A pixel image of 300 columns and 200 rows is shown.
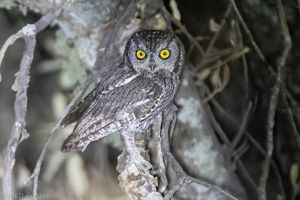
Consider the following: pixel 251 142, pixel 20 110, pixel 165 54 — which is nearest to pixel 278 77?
pixel 165 54

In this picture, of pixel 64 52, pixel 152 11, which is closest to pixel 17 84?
pixel 152 11

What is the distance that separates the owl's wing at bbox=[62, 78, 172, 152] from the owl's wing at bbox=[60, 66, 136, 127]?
2 cm

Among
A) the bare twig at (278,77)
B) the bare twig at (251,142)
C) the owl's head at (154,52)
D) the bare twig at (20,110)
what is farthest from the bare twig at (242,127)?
the bare twig at (20,110)

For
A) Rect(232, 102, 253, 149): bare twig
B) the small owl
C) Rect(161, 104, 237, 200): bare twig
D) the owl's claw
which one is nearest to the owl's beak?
the small owl

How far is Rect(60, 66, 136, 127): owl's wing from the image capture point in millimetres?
1809

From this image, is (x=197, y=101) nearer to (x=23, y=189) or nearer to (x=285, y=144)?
(x=285, y=144)

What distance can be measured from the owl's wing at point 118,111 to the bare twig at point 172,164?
0.06m

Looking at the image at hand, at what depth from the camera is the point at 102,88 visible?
5.95 ft

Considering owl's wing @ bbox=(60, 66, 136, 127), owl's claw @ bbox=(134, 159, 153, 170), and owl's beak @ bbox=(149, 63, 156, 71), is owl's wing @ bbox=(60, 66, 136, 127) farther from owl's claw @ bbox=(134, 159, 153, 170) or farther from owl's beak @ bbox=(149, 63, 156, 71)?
owl's claw @ bbox=(134, 159, 153, 170)

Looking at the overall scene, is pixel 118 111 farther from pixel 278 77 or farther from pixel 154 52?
pixel 278 77

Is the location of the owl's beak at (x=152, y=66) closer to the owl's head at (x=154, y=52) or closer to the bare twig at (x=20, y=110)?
the owl's head at (x=154, y=52)

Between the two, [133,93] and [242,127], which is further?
[242,127]

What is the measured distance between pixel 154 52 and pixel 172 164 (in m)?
0.38

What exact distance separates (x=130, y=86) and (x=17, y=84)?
393 mm
